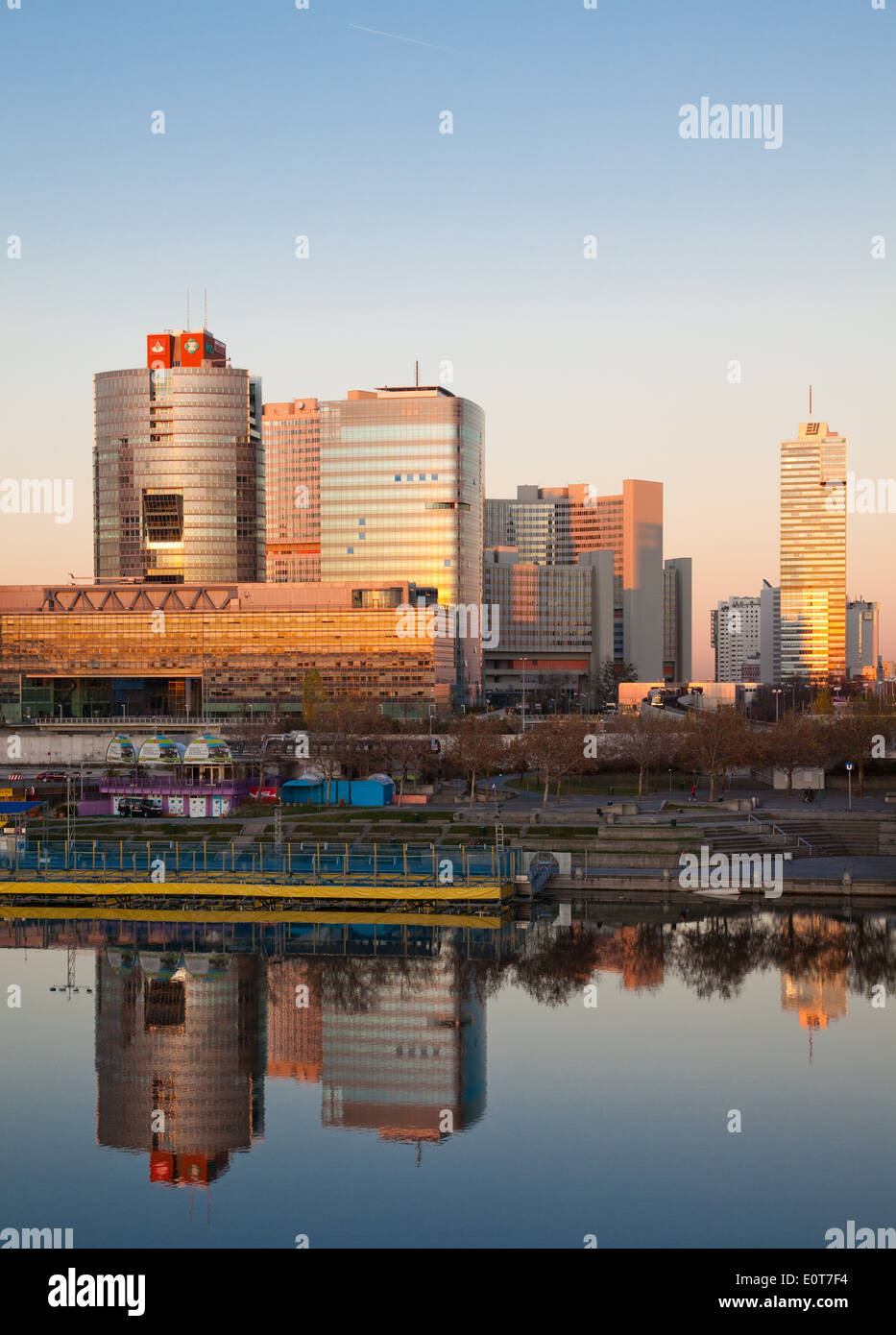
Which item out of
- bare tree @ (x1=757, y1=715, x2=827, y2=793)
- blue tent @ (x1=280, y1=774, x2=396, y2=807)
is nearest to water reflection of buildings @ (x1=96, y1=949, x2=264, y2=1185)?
blue tent @ (x1=280, y1=774, x2=396, y2=807)

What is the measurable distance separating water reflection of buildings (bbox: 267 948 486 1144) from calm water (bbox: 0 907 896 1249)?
0.35 ft

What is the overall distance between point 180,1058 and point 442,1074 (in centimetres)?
774

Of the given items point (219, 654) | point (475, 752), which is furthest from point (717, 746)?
point (219, 654)

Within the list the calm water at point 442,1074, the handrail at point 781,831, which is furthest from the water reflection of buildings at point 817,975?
the handrail at point 781,831

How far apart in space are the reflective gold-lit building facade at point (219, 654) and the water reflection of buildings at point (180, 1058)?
132 m

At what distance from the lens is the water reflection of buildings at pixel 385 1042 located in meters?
33.8

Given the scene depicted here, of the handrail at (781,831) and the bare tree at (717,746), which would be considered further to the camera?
the bare tree at (717,746)

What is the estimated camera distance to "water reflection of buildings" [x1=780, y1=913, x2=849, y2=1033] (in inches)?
1655

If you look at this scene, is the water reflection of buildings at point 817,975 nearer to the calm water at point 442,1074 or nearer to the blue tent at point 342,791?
the calm water at point 442,1074

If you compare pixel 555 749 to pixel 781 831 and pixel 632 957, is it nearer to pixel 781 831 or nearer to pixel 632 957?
pixel 781 831

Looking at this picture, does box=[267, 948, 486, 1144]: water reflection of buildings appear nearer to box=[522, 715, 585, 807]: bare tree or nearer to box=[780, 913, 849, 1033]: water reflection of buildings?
box=[780, 913, 849, 1033]: water reflection of buildings
